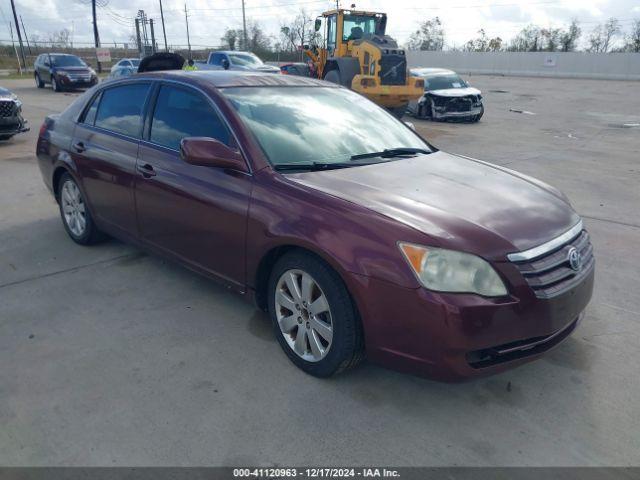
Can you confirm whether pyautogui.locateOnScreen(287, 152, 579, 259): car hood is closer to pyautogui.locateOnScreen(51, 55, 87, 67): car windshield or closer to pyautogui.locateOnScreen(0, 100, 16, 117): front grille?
pyautogui.locateOnScreen(0, 100, 16, 117): front grille

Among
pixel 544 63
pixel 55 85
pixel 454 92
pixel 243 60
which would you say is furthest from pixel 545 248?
pixel 544 63

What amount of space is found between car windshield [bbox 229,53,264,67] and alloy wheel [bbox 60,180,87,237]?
15.1 metres

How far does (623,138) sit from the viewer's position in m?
13.5

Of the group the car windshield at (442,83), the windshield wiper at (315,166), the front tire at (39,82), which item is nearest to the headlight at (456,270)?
the windshield wiper at (315,166)

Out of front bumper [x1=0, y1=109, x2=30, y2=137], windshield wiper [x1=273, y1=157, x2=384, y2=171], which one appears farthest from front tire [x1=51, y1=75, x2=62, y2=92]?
windshield wiper [x1=273, y1=157, x2=384, y2=171]

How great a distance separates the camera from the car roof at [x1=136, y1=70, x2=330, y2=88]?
379 cm

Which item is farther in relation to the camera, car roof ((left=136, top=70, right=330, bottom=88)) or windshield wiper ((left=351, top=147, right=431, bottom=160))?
car roof ((left=136, top=70, right=330, bottom=88))

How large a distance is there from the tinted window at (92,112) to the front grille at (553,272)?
3803 millimetres

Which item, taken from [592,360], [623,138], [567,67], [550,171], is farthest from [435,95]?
[567,67]

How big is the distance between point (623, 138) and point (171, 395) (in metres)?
14.0

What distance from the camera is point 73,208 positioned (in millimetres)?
5078

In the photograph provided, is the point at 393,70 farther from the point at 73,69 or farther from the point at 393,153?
the point at 73,69

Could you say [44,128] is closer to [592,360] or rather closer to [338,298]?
[338,298]

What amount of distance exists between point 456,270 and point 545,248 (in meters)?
0.56
